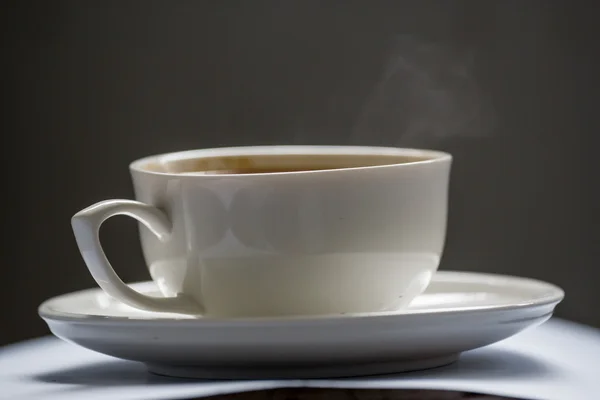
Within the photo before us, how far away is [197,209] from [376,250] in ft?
0.34

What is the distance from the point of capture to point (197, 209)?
516mm

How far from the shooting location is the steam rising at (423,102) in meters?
0.98

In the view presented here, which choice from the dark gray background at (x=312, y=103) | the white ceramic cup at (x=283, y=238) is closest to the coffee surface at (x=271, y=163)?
the white ceramic cup at (x=283, y=238)

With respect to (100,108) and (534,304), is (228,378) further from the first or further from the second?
(100,108)

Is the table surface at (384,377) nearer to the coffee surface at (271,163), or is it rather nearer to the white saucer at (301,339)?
the white saucer at (301,339)

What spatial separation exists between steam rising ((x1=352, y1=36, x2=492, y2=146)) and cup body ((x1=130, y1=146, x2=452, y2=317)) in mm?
452

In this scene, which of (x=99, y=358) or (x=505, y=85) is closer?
(x=99, y=358)

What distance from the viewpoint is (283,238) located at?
50 centimetres

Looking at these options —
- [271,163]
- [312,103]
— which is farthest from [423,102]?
[271,163]

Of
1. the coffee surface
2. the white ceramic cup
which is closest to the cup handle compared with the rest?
the white ceramic cup

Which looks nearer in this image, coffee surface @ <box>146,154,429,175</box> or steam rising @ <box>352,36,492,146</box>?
coffee surface @ <box>146,154,429,175</box>

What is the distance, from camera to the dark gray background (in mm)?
960

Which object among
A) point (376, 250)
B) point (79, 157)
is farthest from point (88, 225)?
point (79, 157)

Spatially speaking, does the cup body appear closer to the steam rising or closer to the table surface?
the table surface
